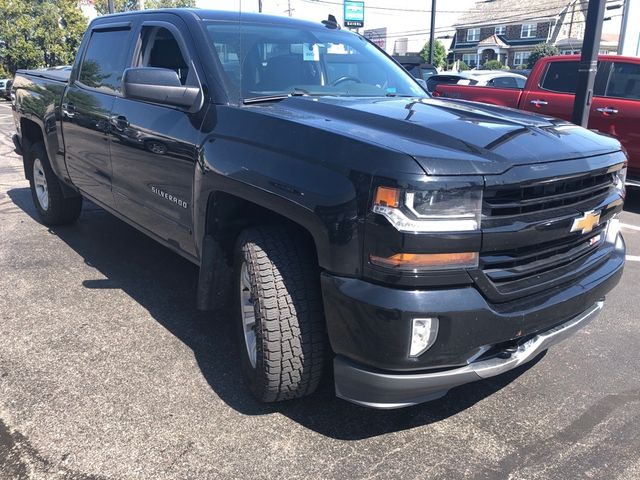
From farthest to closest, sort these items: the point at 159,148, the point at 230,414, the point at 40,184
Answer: the point at 40,184 → the point at 159,148 → the point at 230,414

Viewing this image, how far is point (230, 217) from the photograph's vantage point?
297cm

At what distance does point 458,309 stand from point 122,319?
2498 millimetres

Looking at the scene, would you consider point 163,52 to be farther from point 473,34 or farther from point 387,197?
point 473,34

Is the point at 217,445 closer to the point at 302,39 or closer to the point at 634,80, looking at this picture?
the point at 302,39

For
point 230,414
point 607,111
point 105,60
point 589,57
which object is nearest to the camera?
point 230,414

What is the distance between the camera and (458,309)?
212 cm

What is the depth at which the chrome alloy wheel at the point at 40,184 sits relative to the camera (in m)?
5.74

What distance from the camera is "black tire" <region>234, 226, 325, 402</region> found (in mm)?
2523

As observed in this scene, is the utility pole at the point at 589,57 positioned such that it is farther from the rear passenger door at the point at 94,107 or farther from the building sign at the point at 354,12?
the building sign at the point at 354,12

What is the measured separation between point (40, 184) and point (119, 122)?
2.61m

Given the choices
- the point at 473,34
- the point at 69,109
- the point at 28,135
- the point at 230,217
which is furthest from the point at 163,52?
the point at 473,34

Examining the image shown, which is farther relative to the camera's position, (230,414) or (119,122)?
(119,122)

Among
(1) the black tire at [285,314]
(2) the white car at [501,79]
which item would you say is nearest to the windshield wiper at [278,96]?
(1) the black tire at [285,314]

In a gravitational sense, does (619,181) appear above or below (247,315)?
above
